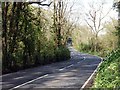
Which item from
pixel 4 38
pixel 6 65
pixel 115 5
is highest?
pixel 115 5

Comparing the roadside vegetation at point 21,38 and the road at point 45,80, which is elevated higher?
the roadside vegetation at point 21,38

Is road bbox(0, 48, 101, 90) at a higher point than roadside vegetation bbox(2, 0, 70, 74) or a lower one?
lower

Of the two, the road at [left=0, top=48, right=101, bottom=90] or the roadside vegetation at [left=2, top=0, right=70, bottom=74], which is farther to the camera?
the roadside vegetation at [left=2, top=0, right=70, bottom=74]

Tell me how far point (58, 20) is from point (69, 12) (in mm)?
9824

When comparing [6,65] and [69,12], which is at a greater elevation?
[69,12]

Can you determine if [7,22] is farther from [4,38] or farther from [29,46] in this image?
[29,46]

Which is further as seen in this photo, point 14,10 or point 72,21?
point 72,21

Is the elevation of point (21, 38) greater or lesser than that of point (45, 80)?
greater

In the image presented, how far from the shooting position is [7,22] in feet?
95.0

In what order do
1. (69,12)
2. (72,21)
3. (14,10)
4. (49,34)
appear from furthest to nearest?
1. (72,21)
2. (69,12)
3. (49,34)
4. (14,10)

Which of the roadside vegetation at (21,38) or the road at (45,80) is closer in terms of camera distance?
the road at (45,80)

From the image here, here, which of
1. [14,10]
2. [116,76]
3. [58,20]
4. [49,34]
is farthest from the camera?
[58,20]

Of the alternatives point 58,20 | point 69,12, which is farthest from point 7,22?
point 69,12

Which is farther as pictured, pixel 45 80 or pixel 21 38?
pixel 21 38
